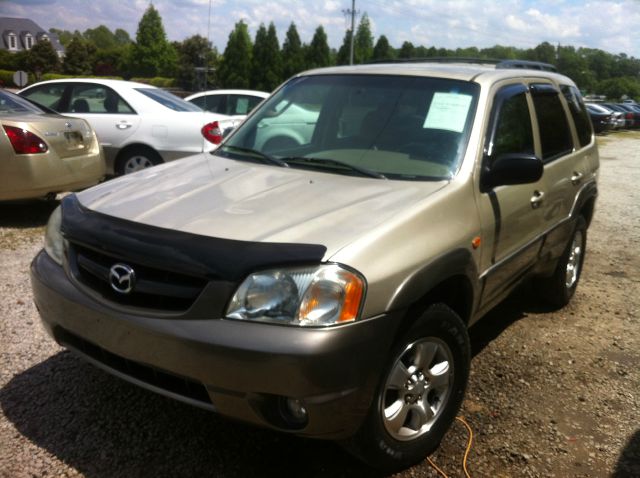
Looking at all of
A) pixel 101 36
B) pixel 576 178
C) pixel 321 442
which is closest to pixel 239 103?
pixel 576 178

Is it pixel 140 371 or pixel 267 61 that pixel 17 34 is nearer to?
pixel 267 61

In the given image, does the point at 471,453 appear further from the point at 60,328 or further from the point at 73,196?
the point at 73,196

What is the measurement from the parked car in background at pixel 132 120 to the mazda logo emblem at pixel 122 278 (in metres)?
5.93

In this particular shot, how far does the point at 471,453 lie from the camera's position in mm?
2893

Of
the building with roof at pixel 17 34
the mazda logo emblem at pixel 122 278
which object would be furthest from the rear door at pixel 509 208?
the building with roof at pixel 17 34

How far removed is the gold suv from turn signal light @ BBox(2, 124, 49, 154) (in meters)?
3.28

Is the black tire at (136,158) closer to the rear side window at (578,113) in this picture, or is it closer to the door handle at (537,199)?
the rear side window at (578,113)

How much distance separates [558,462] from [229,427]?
1549 mm

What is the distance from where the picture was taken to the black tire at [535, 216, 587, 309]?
4680mm

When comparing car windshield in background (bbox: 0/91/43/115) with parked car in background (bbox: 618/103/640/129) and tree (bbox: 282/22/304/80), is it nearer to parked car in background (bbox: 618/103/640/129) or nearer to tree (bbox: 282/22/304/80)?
parked car in background (bbox: 618/103/640/129)

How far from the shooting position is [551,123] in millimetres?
4242

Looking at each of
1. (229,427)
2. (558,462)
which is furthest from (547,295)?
(229,427)

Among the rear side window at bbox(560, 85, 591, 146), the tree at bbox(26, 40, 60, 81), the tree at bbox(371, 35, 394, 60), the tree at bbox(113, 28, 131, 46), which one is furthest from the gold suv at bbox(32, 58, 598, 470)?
the tree at bbox(113, 28, 131, 46)

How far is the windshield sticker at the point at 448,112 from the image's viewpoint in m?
3.31
